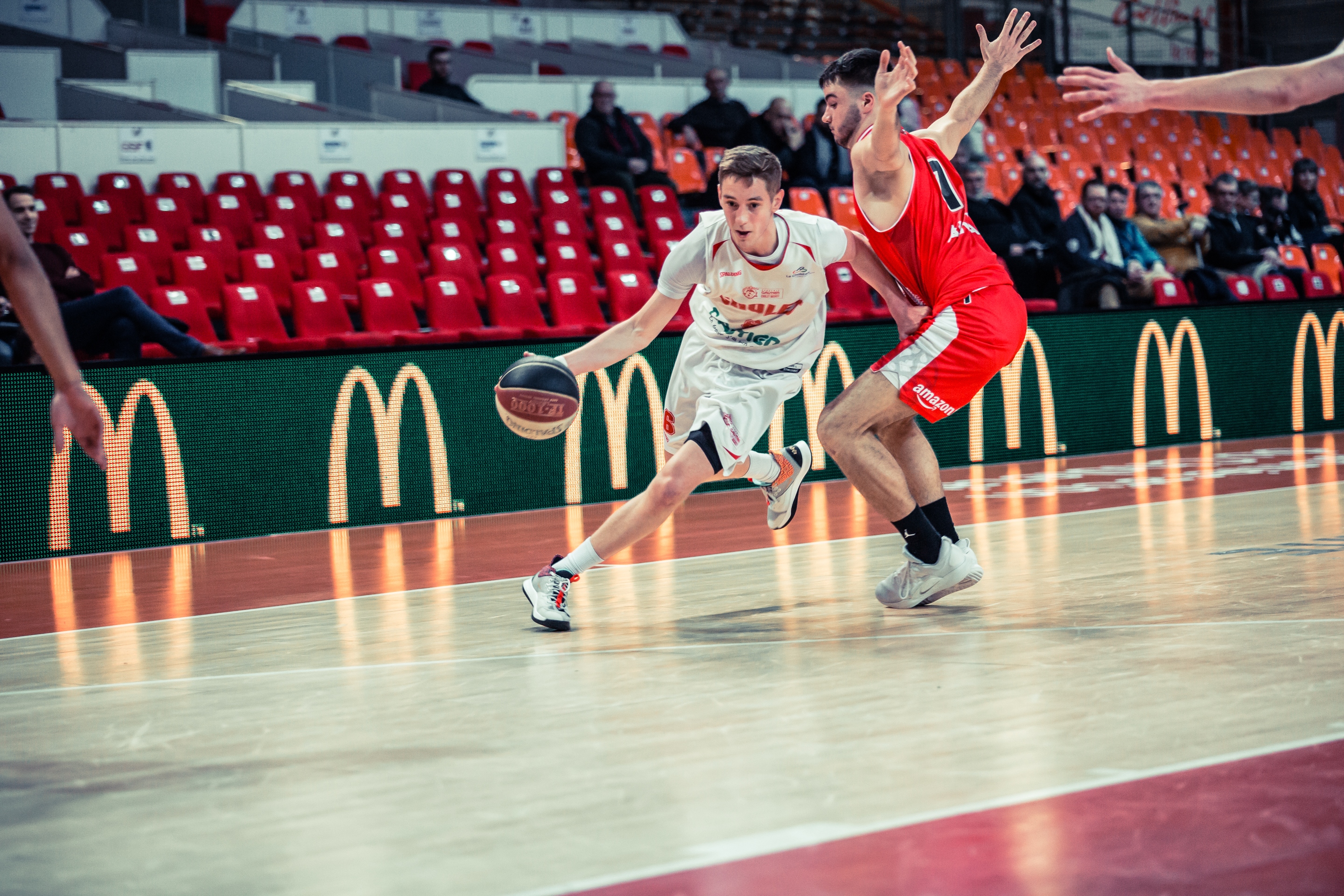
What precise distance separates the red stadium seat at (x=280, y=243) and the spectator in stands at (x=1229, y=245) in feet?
28.1

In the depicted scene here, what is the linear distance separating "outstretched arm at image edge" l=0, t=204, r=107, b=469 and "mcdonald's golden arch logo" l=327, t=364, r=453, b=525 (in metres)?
5.97

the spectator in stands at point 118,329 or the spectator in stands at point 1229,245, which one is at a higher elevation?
the spectator in stands at point 1229,245

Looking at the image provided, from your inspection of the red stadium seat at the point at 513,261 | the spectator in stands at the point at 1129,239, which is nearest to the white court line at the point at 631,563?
the red stadium seat at the point at 513,261

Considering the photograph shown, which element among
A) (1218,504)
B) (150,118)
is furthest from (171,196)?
(1218,504)

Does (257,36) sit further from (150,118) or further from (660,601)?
(660,601)

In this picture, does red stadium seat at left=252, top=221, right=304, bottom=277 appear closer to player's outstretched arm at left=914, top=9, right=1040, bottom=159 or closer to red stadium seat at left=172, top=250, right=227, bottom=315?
red stadium seat at left=172, top=250, right=227, bottom=315

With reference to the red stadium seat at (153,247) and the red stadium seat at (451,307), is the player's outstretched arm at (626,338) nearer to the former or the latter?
the red stadium seat at (451,307)

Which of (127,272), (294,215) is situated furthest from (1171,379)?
(127,272)

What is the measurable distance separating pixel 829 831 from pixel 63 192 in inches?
405

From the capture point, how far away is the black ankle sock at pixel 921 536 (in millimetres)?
5273

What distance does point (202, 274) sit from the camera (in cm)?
1065

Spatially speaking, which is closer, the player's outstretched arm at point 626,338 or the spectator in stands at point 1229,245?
the player's outstretched arm at point 626,338

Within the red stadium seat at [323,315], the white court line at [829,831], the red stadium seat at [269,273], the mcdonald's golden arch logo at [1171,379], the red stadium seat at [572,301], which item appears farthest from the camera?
the mcdonald's golden arch logo at [1171,379]

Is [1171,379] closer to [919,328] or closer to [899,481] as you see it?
[919,328]
